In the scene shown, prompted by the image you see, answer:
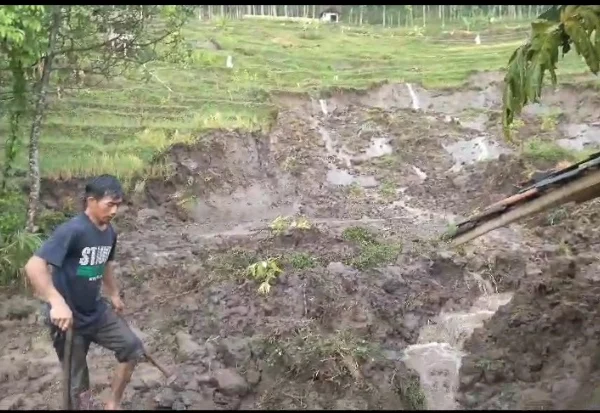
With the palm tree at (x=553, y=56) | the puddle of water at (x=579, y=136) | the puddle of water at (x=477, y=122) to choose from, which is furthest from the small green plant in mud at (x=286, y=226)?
the puddle of water at (x=477, y=122)

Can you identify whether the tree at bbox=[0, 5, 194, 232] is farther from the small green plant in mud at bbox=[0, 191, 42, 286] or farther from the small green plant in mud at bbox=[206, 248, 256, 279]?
the small green plant in mud at bbox=[206, 248, 256, 279]

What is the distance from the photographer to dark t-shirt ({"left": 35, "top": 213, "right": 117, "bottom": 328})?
3.78 metres

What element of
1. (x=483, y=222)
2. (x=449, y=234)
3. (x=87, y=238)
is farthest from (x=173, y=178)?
(x=87, y=238)

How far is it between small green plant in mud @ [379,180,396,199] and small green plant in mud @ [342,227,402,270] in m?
Result: 3.32

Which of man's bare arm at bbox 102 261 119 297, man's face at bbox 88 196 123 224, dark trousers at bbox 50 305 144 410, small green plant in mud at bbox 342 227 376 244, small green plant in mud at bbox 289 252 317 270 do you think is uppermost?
man's face at bbox 88 196 123 224

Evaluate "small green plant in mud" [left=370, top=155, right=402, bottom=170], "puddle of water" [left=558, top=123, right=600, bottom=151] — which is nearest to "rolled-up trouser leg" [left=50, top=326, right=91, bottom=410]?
"small green plant in mud" [left=370, top=155, right=402, bottom=170]

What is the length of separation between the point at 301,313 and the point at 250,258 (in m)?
1.32

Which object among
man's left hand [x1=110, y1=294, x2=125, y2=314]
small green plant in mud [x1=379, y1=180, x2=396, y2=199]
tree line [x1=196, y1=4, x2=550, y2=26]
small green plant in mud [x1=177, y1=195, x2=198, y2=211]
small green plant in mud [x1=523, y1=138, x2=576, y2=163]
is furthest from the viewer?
tree line [x1=196, y1=4, x2=550, y2=26]

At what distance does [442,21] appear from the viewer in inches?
1369

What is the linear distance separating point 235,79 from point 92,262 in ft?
48.7

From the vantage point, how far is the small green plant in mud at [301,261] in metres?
7.89

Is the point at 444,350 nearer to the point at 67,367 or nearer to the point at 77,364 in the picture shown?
the point at 77,364

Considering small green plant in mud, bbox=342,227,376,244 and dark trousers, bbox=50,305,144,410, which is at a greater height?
dark trousers, bbox=50,305,144,410

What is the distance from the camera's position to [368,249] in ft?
29.6
